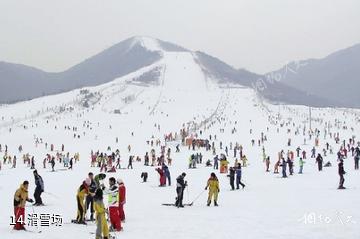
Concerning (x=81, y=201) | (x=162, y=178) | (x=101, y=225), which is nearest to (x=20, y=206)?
(x=81, y=201)

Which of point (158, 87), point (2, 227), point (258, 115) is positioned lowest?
point (2, 227)

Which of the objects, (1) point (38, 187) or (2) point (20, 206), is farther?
(1) point (38, 187)

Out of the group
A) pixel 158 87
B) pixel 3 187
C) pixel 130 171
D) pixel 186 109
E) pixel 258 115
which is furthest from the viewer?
pixel 158 87

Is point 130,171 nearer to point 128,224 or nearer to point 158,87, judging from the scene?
point 128,224

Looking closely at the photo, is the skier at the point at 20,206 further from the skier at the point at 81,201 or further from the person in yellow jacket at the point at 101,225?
the person in yellow jacket at the point at 101,225

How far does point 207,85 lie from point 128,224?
18549 cm

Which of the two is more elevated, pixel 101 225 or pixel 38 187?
pixel 38 187

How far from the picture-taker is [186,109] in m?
121

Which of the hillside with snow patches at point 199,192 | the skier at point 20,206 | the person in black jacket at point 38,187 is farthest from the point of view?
the person in black jacket at point 38,187

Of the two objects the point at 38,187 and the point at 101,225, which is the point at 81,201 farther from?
the point at 38,187

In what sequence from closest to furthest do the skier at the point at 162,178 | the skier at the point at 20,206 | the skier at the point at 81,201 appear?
1. the skier at the point at 20,206
2. the skier at the point at 81,201
3. the skier at the point at 162,178

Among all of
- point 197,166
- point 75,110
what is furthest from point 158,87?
point 197,166

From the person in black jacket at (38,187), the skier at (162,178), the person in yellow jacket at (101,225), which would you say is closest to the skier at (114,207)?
the person in yellow jacket at (101,225)

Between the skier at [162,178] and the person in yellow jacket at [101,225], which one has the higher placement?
the skier at [162,178]
